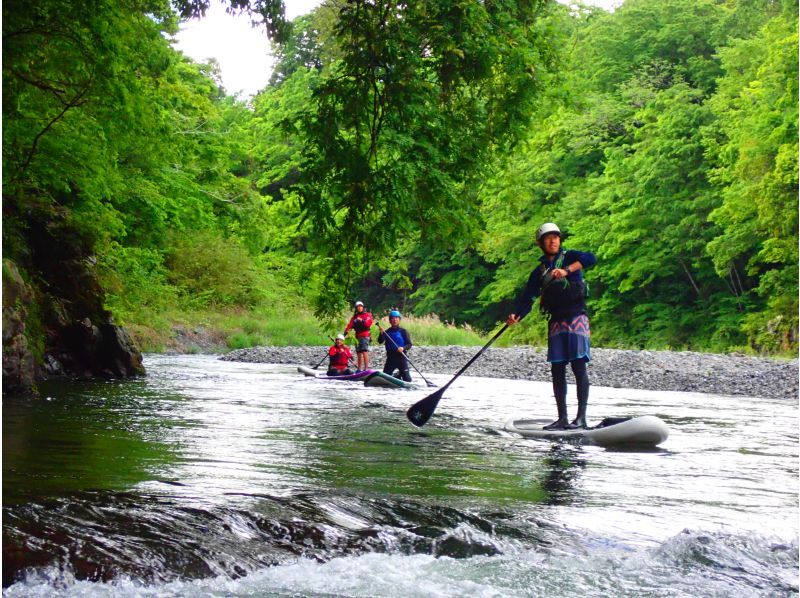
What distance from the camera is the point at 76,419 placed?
10312mm

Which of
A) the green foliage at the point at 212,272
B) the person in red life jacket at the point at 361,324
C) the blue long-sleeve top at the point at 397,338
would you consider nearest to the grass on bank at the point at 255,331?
the green foliage at the point at 212,272

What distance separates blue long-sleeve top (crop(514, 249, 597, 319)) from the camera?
9344 mm

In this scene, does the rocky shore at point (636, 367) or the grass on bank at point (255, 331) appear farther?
the grass on bank at point (255, 331)

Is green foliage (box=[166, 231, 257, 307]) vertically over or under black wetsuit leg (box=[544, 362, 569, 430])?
over

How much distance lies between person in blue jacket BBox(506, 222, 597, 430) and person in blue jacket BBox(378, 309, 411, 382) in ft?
27.0

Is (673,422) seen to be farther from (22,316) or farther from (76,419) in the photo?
(22,316)

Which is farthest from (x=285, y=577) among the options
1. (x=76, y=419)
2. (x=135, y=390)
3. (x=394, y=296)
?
(x=394, y=296)

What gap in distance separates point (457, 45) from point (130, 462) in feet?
13.6

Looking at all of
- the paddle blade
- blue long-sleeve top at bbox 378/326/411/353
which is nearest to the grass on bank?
blue long-sleeve top at bbox 378/326/411/353

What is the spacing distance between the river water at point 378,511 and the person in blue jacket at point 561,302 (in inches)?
32.2

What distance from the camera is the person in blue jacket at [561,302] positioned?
9367 mm

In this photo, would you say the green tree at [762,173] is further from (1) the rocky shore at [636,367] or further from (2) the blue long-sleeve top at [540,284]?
(2) the blue long-sleeve top at [540,284]

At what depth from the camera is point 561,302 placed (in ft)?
31.2

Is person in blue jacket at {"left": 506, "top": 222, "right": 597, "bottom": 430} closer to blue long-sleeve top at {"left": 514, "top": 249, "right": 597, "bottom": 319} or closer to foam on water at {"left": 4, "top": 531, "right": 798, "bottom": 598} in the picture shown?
blue long-sleeve top at {"left": 514, "top": 249, "right": 597, "bottom": 319}
